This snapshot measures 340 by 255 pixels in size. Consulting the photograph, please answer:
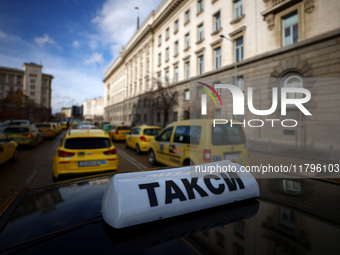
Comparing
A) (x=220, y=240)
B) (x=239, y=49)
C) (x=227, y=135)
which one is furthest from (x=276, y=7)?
(x=220, y=240)

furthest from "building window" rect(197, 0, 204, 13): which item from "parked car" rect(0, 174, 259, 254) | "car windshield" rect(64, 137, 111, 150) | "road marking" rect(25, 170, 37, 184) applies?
"parked car" rect(0, 174, 259, 254)

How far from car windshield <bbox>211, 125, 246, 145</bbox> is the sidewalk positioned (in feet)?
17.2

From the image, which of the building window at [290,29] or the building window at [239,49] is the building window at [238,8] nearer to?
the building window at [239,49]

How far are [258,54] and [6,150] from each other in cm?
1695

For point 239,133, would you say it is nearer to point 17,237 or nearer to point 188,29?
point 17,237

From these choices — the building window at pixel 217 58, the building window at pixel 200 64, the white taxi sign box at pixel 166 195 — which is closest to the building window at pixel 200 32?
the building window at pixel 200 64

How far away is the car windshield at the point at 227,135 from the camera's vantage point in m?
4.84

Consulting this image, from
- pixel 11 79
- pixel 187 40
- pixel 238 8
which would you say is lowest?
pixel 238 8

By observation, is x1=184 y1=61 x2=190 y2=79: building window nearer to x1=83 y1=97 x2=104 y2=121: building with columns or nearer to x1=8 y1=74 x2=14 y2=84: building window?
x1=8 y1=74 x2=14 y2=84: building window

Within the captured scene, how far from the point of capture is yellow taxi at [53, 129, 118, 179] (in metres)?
→ 4.98

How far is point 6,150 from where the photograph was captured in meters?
6.95

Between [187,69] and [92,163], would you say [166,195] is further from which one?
[187,69]

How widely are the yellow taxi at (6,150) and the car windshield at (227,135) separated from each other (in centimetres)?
702

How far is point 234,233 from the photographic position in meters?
1.11
